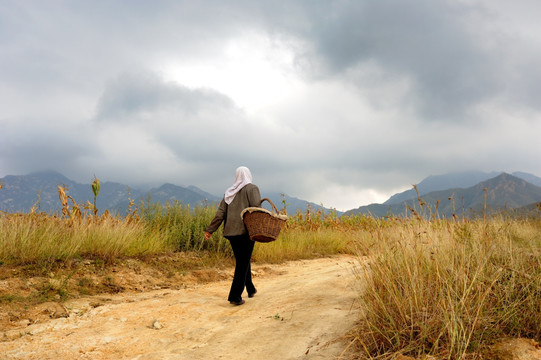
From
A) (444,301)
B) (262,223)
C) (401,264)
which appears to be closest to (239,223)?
(262,223)

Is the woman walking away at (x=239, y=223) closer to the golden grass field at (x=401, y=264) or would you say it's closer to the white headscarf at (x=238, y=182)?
the white headscarf at (x=238, y=182)

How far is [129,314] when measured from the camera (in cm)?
559

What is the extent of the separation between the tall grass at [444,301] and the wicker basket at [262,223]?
1895 millimetres

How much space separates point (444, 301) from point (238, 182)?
4155 mm

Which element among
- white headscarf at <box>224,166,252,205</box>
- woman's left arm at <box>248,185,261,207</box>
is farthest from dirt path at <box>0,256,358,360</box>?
white headscarf at <box>224,166,252,205</box>

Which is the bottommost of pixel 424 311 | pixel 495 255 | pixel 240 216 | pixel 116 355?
pixel 116 355

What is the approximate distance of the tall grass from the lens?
326 centimetres

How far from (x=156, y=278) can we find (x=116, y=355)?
3876mm

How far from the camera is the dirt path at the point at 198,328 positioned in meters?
4.13

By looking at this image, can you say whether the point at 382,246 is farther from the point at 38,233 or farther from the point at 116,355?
the point at 38,233

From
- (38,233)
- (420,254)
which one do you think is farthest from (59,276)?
(420,254)

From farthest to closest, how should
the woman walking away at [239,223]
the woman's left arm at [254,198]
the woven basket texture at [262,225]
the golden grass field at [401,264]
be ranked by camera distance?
1. the woman's left arm at [254,198]
2. the woman walking away at [239,223]
3. the woven basket texture at [262,225]
4. the golden grass field at [401,264]

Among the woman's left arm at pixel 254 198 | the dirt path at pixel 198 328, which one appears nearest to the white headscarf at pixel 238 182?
the woman's left arm at pixel 254 198

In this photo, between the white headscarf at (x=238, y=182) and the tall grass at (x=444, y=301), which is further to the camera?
the white headscarf at (x=238, y=182)
